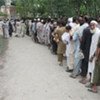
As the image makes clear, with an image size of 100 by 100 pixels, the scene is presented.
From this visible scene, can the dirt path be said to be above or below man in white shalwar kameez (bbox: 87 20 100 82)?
below

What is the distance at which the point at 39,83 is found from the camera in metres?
10.6

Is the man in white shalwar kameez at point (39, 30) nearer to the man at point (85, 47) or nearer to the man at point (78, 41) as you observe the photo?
the man at point (78, 41)

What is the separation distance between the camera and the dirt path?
29.7ft

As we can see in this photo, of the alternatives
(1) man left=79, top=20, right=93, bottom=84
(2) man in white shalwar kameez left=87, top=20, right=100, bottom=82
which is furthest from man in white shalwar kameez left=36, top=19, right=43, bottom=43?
(2) man in white shalwar kameez left=87, top=20, right=100, bottom=82

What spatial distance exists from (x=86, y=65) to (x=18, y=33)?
72.8 feet

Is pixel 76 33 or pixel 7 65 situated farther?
pixel 7 65

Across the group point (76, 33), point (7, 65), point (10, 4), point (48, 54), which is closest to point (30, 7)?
point (48, 54)

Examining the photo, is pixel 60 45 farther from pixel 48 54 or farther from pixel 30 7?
pixel 30 7

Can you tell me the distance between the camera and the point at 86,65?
10977 millimetres

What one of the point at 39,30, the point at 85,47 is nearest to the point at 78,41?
the point at 85,47

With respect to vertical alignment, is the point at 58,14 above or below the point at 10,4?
above

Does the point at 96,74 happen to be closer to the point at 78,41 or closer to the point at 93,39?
the point at 93,39

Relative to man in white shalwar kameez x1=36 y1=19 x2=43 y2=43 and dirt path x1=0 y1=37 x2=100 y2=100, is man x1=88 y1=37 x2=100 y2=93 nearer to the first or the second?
dirt path x1=0 y1=37 x2=100 y2=100

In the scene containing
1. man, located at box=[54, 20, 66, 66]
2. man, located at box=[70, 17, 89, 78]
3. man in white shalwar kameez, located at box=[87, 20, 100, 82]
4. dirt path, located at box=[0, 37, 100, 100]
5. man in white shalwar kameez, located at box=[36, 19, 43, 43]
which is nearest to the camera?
dirt path, located at box=[0, 37, 100, 100]
